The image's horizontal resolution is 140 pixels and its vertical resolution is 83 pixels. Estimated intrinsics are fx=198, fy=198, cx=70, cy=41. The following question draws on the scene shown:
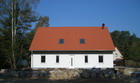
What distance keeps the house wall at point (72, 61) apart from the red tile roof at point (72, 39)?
1072 mm

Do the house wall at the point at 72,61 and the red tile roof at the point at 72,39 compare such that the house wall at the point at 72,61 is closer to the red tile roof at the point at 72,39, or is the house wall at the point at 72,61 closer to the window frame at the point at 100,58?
the window frame at the point at 100,58

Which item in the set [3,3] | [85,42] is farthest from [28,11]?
[85,42]

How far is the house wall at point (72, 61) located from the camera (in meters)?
29.0

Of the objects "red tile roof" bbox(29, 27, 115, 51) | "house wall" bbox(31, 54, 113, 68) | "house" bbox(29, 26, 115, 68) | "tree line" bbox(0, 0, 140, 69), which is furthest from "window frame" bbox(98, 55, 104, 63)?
"tree line" bbox(0, 0, 140, 69)

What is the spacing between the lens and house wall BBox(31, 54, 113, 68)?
2902 cm

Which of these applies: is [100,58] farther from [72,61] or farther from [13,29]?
[13,29]

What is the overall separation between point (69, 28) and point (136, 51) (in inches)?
770

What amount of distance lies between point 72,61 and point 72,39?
12.7 ft

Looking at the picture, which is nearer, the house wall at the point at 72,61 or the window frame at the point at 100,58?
the house wall at the point at 72,61

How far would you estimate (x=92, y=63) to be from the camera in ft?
95.2

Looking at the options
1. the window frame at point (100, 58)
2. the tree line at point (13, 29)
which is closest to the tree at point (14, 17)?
the tree line at point (13, 29)

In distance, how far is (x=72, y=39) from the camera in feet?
103

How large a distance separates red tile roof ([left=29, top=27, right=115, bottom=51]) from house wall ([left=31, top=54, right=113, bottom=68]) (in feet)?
3.52

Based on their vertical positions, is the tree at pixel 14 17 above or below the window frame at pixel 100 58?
above
